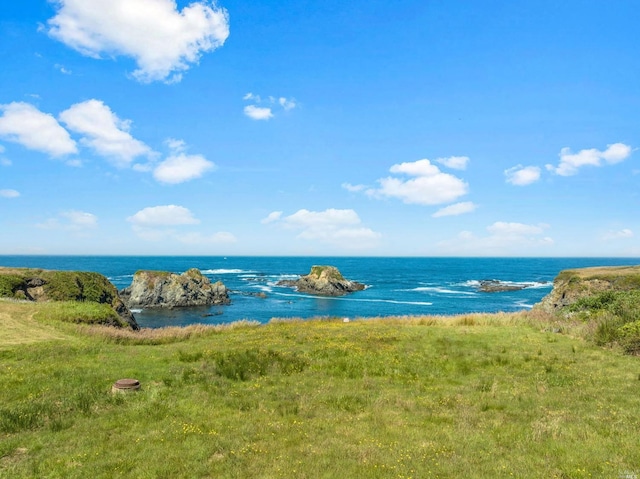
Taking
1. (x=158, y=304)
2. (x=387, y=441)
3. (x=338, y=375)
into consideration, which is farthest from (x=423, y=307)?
(x=387, y=441)

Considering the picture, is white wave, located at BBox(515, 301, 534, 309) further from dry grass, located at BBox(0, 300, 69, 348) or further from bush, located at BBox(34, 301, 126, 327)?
dry grass, located at BBox(0, 300, 69, 348)

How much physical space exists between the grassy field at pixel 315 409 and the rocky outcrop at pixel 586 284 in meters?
35.4

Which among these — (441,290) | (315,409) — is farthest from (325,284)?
(315,409)

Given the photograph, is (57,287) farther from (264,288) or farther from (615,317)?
(264,288)

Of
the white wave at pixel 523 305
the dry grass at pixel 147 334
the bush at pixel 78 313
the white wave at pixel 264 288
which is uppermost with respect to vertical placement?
the bush at pixel 78 313

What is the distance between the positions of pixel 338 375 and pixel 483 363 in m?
8.74

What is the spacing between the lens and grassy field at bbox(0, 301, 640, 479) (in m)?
11.4

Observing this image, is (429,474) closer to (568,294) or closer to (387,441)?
(387,441)

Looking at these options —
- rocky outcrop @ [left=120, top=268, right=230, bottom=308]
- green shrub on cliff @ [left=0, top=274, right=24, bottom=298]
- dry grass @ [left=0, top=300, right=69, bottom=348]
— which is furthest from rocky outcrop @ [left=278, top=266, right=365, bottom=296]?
dry grass @ [left=0, top=300, right=69, bottom=348]

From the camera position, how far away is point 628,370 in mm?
20984

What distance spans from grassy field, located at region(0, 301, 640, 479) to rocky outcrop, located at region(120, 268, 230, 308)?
60.0 meters

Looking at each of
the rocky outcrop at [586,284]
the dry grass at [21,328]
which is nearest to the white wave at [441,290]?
the rocky outcrop at [586,284]

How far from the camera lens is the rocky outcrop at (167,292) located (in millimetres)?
86250

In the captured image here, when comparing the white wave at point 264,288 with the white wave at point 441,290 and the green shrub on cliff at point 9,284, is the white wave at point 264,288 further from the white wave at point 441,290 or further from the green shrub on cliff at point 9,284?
the green shrub on cliff at point 9,284
